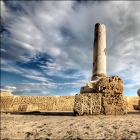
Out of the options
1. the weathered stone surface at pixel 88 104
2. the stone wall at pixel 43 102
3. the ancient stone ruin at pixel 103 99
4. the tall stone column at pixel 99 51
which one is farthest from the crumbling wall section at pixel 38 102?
the weathered stone surface at pixel 88 104

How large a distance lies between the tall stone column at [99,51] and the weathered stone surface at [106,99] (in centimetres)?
141

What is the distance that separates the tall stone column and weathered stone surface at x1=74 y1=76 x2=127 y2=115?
1414mm

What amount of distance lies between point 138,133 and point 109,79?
3.97m

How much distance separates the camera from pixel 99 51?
8492 mm

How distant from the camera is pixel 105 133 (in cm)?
312

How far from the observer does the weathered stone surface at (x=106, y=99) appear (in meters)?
6.32

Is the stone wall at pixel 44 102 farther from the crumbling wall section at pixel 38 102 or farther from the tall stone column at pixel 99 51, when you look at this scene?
the tall stone column at pixel 99 51

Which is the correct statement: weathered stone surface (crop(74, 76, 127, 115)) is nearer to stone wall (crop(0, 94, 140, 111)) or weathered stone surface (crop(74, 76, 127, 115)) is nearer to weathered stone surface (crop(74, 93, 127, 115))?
weathered stone surface (crop(74, 93, 127, 115))

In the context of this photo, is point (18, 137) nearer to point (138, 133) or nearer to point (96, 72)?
point (138, 133)

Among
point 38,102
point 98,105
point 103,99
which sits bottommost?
point 38,102

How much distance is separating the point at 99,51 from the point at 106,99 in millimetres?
3124

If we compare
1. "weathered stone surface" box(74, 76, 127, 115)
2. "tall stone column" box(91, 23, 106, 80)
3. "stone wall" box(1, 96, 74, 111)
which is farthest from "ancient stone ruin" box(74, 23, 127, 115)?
"stone wall" box(1, 96, 74, 111)

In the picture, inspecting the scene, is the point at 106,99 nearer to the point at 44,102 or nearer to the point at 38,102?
the point at 44,102

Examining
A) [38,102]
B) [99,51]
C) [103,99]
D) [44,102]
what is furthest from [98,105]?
[38,102]
